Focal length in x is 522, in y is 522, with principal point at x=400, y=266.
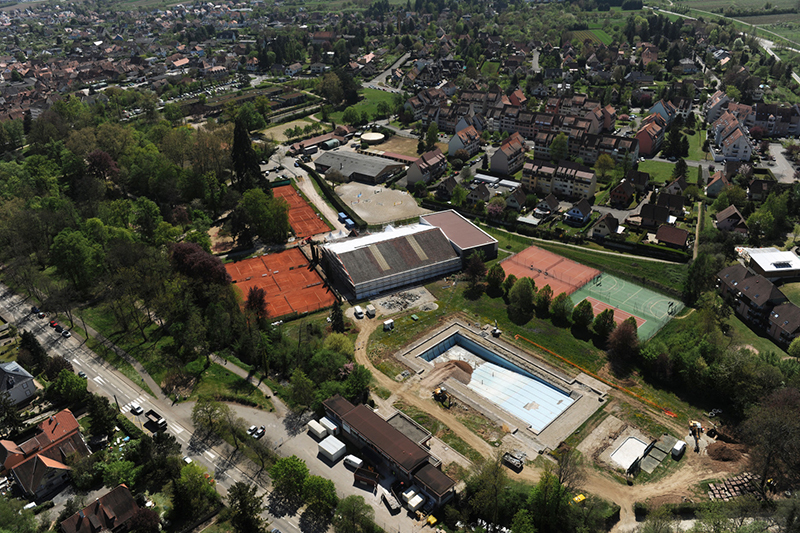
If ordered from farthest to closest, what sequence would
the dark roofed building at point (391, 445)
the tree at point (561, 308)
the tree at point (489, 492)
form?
the tree at point (561, 308)
the dark roofed building at point (391, 445)
the tree at point (489, 492)

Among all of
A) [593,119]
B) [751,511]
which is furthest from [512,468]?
[593,119]

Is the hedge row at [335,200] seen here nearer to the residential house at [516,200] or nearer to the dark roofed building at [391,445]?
the residential house at [516,200]

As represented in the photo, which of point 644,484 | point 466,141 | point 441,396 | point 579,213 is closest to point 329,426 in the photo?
point 441,396

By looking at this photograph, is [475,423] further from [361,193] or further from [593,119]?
[593,119]

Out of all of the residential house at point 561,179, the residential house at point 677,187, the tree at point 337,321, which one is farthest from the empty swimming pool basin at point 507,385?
the residential house at point 677,187

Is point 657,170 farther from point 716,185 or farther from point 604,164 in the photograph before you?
point 716,185

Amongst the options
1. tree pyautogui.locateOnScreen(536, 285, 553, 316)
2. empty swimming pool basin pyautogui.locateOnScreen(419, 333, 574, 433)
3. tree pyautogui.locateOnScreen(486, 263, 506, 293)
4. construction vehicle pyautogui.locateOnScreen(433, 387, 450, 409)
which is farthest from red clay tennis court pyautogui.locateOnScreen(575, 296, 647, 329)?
construction vehicle pyautogui.locateOnScreen(433, 387, 450, 409)
